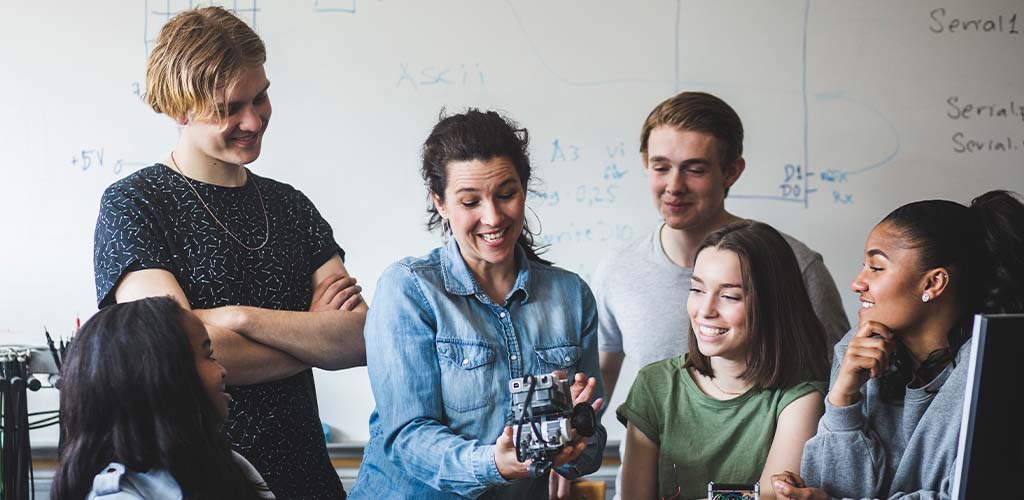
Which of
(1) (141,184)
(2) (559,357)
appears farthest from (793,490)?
(1) (141,184)

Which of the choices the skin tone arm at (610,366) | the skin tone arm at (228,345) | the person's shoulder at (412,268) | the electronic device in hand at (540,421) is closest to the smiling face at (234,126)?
the skin tone arm at (228,345)

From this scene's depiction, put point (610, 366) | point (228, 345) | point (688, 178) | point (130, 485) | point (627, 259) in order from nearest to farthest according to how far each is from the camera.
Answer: point (130, 485) < point (228, 345) < point (688, 178) < point (627, 259) < point (610, 366)

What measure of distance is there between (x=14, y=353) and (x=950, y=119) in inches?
109

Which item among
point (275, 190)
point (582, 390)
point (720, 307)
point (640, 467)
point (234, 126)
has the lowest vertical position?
point (640, 467)

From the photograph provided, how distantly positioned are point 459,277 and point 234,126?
538 millimetres

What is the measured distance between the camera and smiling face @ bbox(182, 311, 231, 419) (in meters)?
1.65

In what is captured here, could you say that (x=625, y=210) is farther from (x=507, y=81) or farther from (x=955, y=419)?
(x=955, y=419)

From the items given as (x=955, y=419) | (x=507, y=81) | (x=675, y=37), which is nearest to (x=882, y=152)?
(x=675, y=37)

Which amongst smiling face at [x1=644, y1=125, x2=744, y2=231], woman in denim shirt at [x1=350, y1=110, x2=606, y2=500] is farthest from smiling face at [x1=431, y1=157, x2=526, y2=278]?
smiling face at [x1=644, y1=125, x2=744, y2=231]

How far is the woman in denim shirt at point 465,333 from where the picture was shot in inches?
68.8

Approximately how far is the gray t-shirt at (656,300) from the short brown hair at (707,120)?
281 millimetres

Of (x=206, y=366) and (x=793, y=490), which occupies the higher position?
(x=206, y=366)

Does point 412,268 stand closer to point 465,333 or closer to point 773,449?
point 465,333

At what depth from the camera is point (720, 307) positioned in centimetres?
202
